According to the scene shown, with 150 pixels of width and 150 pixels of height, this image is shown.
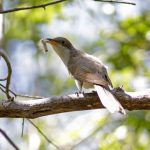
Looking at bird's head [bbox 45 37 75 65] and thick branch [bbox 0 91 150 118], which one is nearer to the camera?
thick branch [bbox 0 91 150 118]

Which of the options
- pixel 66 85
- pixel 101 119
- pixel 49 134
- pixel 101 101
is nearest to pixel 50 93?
pixel 66 85

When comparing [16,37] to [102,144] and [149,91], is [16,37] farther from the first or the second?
[149,91]

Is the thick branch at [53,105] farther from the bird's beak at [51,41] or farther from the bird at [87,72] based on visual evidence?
the bird's beak at [51,41]

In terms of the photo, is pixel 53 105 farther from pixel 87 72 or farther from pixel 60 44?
pixel 60 44

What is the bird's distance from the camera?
4109mm

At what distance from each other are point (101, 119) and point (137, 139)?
0.50 metres

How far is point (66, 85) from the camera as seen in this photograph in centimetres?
828

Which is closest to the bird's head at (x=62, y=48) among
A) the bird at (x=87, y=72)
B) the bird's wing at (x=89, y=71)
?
the bird at (x=87, y=72)

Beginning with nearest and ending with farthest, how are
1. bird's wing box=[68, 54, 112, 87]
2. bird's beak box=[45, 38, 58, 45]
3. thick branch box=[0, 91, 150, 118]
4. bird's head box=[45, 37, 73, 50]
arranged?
thick branch box=[0, 91, 150, 118] → bird's wing box=[68, 54, 112, 87] → bird's beak box=[45, 38, 58, 45] → bird's head box=[45, 37, 73, 50]

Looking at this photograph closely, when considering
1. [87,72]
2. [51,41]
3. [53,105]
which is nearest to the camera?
[53,105]

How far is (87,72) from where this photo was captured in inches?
197

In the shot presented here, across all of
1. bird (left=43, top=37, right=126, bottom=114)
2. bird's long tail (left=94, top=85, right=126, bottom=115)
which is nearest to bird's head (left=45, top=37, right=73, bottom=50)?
bird (left=43, top=37, right=126, bottom=114)

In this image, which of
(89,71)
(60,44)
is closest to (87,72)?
(89,71)

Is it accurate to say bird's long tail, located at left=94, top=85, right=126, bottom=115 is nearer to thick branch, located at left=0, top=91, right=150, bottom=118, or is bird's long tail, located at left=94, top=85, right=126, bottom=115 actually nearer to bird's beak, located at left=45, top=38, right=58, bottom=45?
thick branch, located at left=0, top=91, right=150, bottom=118
